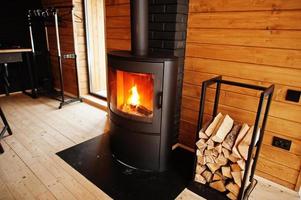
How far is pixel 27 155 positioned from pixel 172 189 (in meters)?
1.45

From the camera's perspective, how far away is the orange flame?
182 cm

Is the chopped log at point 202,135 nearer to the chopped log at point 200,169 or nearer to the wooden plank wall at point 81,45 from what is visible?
the chopped log at point 200,169

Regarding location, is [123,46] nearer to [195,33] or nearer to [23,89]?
[195,33]

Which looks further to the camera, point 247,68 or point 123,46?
point 123,46

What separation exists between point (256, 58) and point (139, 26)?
3.16ft

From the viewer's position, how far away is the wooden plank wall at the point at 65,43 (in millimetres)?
3399

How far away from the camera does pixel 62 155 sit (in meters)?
2.05

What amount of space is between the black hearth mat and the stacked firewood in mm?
215

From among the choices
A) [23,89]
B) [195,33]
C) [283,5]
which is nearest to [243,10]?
[283,5]

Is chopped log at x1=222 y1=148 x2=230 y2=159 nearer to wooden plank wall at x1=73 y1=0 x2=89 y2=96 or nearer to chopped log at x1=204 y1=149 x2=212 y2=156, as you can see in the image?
chopped log at x1=204 y1=149 x2=212 y2=156

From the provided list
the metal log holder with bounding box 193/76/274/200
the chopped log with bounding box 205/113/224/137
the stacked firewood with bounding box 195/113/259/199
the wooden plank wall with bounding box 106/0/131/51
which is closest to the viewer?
the metal log holder with bounding box 193/76/274/200

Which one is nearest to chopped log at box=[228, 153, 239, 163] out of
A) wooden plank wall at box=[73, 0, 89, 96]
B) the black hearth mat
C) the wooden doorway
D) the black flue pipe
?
the black hearth mat

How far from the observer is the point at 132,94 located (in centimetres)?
186

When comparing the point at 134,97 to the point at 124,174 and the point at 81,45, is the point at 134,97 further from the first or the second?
the point at 81,45
